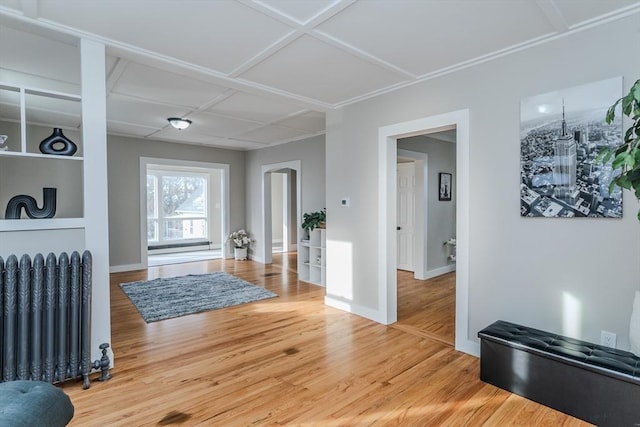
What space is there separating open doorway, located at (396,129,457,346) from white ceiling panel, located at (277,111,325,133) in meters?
1.29

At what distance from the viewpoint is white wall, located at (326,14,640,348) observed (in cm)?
219

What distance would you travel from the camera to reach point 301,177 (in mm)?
6395

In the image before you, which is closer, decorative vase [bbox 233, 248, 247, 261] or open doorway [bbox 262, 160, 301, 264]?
open doorway [bbox 262, 160, 301, 264]

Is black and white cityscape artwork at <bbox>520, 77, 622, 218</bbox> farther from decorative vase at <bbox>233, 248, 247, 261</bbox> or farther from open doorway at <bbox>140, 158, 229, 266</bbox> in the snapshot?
open doorway at <bbox>140, 158, 229, 266</bbox>

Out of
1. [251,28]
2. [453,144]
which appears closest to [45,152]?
[251,28]

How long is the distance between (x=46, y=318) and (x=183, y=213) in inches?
314

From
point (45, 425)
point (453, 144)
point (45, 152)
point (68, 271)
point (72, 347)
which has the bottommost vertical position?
point (72, 347)

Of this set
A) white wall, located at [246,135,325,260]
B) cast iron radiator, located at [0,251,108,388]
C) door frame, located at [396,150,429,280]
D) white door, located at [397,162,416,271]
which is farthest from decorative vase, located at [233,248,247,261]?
cast iron radiator, located at [0,251,108,388]

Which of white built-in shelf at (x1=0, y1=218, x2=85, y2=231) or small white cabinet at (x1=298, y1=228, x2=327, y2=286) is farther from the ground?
white built-in shelf at (x1=0, y1=218, x2=85, y2=231)

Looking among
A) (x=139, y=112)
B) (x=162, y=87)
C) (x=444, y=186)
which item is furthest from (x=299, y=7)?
(x=444, y=186)

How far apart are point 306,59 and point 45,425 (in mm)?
2722

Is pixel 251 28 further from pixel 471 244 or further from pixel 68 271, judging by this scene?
pixel 471 244

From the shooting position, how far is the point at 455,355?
2908mm

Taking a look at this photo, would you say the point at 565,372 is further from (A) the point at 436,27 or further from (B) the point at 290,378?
(A) the point at 436,27
